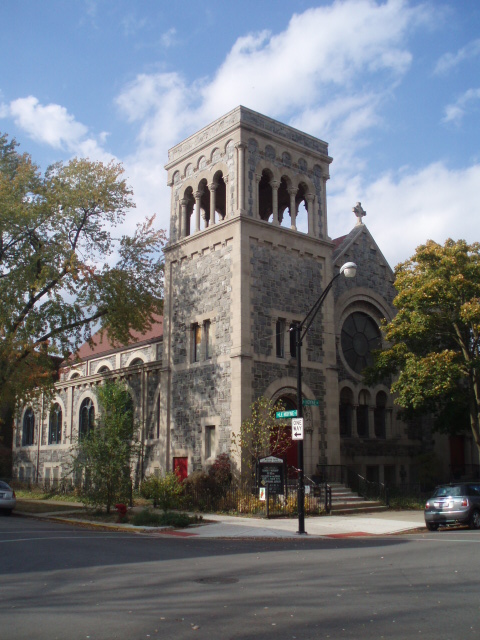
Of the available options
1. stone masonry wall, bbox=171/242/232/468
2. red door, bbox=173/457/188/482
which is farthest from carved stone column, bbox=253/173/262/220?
red door, bbox=173/457/188/482

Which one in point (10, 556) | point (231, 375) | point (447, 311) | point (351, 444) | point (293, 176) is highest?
point (293, 176)

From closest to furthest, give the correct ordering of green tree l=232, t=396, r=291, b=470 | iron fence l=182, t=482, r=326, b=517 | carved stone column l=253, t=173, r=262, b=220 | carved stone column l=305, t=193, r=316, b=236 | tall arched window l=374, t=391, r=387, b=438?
iron fence l=182, t=482, r=326, b=517 < green tree l=232, t=396, r=291, b=470 < carved stone column l=253, t=173, r=262, b=220 < carved stone column l=305, t=193, r=316, b=236 < tall arched window l=374, t=391, r=387, b=438

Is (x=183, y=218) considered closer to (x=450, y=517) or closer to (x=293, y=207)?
(x=293, y=207)

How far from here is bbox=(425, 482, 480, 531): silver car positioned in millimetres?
18688

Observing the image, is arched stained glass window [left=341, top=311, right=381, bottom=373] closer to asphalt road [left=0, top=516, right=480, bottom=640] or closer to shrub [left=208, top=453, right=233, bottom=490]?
shrub [left=208, top=453, right=233, bottom=490]

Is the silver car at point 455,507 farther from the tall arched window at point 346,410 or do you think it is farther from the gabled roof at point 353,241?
the gabled roof at point 353,241

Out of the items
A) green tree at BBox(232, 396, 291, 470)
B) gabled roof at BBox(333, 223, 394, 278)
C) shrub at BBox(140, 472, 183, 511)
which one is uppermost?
gabled roof at BBox(333, 223, 394, 278)

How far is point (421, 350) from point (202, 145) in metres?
12.8

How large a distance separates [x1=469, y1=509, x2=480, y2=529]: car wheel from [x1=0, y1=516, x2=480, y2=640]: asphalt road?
394 centimetres

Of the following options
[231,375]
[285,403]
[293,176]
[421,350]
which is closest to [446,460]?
[421,350]

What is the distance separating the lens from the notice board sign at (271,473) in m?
21.1

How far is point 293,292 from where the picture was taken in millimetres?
27172

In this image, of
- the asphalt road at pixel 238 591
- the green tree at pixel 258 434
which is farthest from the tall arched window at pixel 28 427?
the asphalt road at pixel 238 591

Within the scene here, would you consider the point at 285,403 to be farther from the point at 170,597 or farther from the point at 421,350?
the point at 170,597
